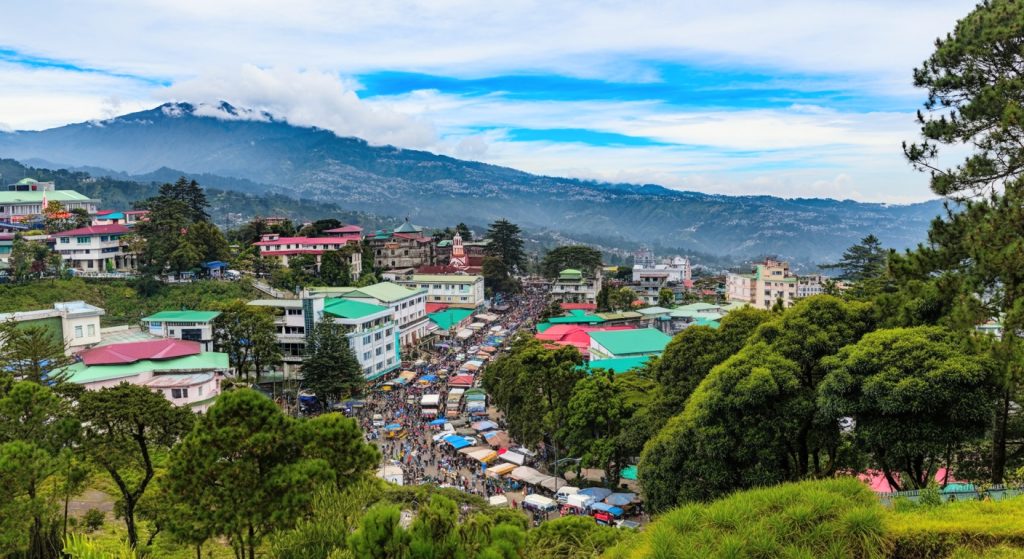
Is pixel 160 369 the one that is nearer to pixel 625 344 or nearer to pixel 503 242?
pixel 625 344

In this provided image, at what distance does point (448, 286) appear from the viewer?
49094mm

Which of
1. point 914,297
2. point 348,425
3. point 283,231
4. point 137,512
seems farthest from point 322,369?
point 283,231

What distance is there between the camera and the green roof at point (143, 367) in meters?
20.1

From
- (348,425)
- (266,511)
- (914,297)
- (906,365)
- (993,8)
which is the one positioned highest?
(993,8)

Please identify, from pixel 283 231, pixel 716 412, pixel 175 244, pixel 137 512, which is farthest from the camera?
pixel 283 231

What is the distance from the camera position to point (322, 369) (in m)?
26.3

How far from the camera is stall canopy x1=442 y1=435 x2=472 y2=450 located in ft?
72.7

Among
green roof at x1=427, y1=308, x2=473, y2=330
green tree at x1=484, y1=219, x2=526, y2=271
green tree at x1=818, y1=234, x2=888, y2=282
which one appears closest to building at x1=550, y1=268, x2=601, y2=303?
green tree at x1=484, y1=219, x2=526, y2=271

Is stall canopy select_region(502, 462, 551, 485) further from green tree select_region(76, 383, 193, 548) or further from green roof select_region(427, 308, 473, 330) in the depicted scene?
green roof select_region(427, 308, 473, 330)

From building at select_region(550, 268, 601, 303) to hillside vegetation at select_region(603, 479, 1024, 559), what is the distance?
49.1 metres

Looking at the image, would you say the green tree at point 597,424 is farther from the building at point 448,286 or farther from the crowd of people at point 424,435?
the building at point 448,286

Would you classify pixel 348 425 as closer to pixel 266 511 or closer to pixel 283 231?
pixel 266 511

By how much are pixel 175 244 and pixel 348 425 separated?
32.5 metres

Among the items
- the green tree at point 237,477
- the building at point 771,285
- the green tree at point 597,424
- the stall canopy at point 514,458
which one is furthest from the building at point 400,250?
the green tree at point 237,477
